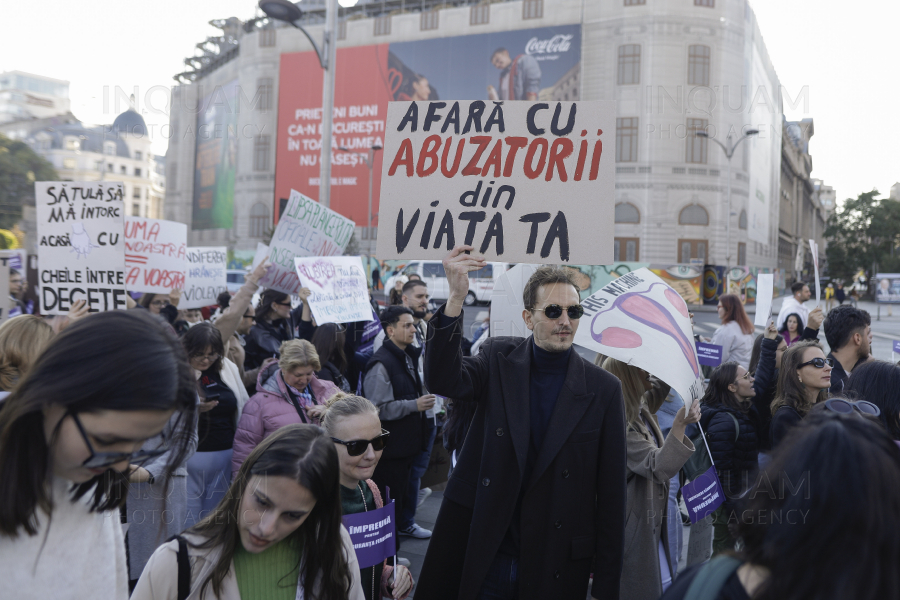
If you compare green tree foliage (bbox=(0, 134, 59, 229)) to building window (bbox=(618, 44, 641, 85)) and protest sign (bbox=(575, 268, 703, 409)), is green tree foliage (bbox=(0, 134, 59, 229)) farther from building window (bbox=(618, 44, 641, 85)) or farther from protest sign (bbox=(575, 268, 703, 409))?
building window (bbox=(618, 44, 641, 85))

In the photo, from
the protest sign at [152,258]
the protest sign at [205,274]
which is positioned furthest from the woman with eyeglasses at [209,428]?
the protest sign at [205,274]

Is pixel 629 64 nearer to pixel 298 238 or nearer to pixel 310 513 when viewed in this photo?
pixel 298 238

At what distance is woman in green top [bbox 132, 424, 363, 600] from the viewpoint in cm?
175

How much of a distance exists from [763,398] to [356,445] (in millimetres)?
2938

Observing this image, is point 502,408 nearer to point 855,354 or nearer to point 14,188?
point 855,354

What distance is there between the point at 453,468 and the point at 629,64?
36.6 metres

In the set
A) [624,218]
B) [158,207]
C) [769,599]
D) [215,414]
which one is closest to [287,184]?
[624,218]

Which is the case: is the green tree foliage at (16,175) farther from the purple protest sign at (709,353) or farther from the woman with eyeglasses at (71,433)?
the woman with eyeglasses at (71,433)

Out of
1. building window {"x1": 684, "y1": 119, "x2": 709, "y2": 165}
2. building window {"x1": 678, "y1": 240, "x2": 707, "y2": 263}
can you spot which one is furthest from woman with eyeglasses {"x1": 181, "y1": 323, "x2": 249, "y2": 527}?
building window {"x1": 684, "y1": 119, "x2": 709, "y2": 165}

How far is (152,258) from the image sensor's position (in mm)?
6852

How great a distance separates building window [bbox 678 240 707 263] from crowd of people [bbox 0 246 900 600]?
30835 millimetres

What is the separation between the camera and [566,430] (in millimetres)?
2484

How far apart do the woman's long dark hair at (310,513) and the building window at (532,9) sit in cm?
4014

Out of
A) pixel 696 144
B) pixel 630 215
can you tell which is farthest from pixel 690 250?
pixel 696 144
